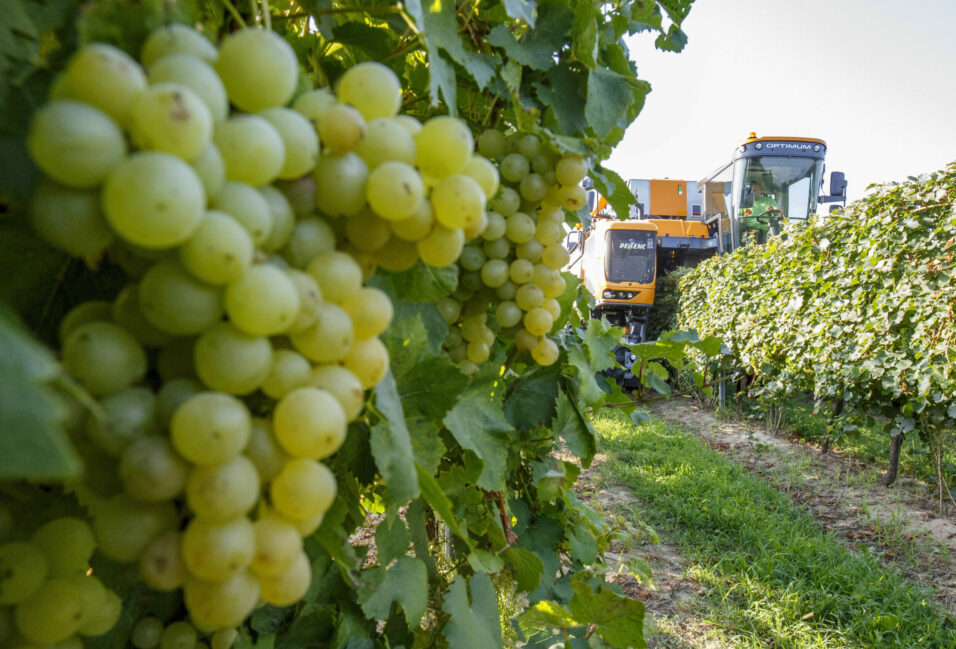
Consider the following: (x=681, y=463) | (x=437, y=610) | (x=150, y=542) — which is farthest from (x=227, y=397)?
(x=681, y=463)

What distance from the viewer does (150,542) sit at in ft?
1.28

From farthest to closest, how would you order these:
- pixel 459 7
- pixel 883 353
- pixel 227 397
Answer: pixel 883 353 → pixel 459 7 → pixel 227 397

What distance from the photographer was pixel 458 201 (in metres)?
0.47

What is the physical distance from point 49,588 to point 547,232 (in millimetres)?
806

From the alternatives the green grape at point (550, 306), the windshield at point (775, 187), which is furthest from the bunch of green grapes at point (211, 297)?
the windshield at point (775, 187)

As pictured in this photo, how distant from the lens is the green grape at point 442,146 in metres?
0.49

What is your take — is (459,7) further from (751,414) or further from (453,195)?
(751,414)

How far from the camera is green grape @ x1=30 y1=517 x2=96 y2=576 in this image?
44cm

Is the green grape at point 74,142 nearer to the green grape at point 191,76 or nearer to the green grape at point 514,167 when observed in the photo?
the green grape at point 191,76

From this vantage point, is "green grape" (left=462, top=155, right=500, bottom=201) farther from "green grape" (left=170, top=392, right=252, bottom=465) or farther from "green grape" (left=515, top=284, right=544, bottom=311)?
"green grape" (left=515, top=284, right=544, bottom=311)

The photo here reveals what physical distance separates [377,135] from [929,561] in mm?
4696

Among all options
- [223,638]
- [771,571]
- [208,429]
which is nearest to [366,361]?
[208,429]

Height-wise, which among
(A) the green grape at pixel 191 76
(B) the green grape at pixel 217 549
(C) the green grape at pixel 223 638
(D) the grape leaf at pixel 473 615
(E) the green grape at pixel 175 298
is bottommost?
(D) the grape leaf at pixel 473 615

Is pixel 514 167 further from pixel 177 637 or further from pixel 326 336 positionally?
pixel 177 637
